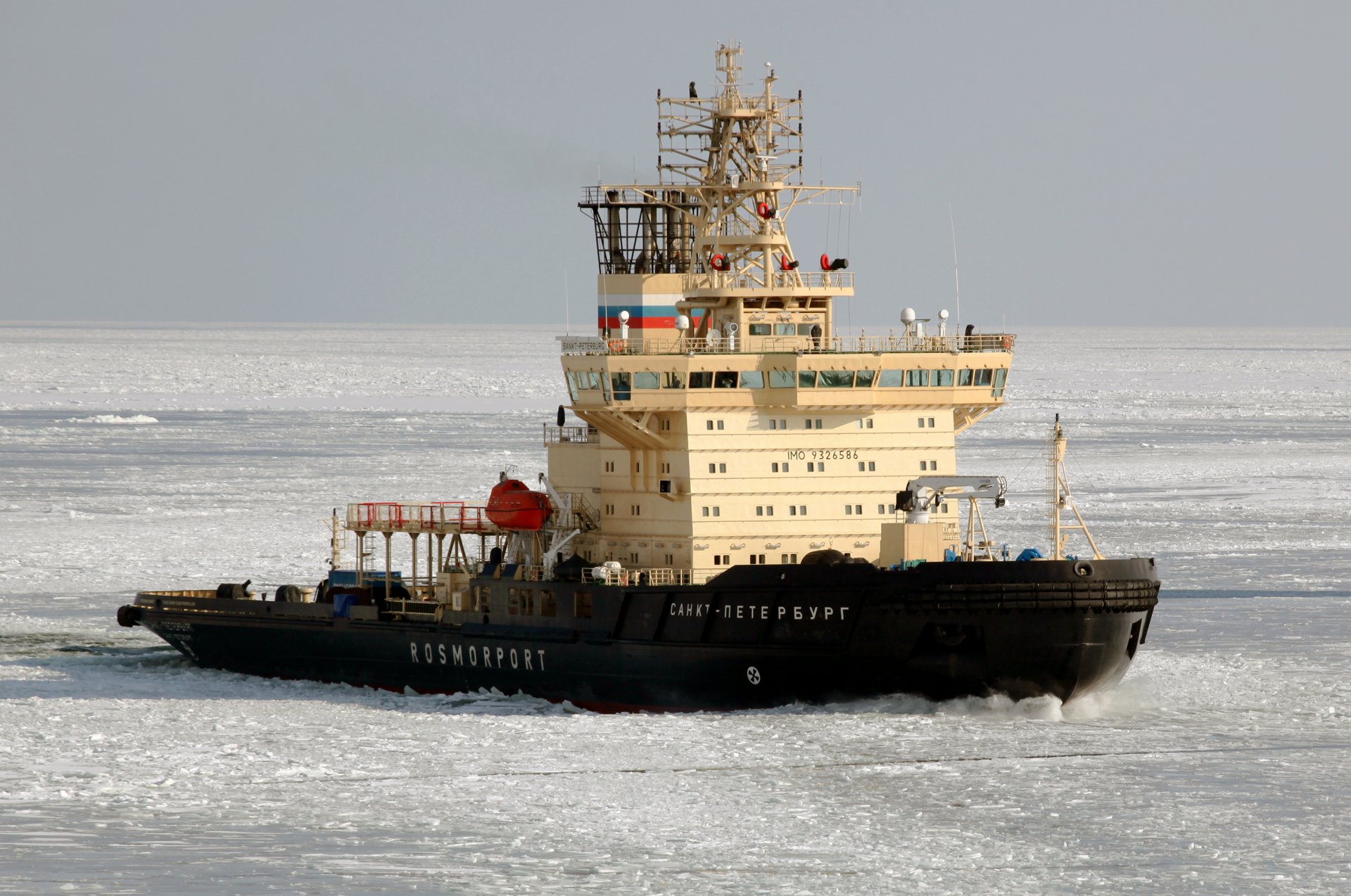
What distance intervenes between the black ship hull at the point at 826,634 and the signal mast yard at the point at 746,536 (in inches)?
1.1

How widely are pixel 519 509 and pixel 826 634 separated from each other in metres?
5.43

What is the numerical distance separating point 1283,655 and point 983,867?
37.9 feet

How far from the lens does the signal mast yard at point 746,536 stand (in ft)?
76.2

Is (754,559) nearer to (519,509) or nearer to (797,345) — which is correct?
(797,345)

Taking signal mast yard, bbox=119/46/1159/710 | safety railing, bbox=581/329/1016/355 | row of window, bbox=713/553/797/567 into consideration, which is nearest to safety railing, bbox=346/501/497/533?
signal mast yard, bbox=119/46/1159/710

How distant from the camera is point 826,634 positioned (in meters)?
23.5

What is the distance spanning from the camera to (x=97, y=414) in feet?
243

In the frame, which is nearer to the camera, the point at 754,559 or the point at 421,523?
the point at 754,559

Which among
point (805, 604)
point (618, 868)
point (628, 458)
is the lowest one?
point (618, 868)

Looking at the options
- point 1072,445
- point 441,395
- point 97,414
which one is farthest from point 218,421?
point 1072,445

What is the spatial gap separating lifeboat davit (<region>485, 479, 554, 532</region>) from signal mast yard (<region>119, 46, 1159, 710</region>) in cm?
3

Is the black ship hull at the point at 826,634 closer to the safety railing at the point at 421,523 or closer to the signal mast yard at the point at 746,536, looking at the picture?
the signal mast yard at the point at 746,536

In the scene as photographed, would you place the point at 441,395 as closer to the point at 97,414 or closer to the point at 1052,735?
the point at 97,414

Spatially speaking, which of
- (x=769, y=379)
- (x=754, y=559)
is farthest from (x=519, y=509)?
(x=769, y=379)
